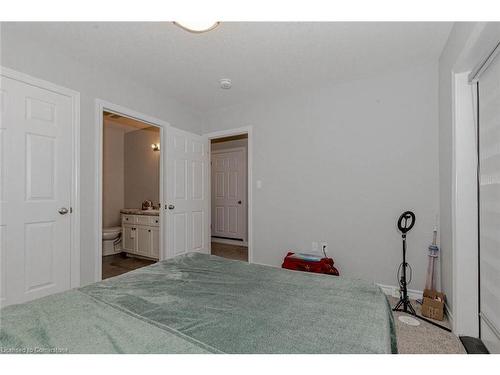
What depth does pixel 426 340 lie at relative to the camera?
5.90 ft

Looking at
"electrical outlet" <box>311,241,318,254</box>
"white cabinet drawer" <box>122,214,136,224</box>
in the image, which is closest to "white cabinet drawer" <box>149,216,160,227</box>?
"white cabinet drawer" <box>122,214,136,224</box>

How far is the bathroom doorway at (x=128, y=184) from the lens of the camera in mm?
4172

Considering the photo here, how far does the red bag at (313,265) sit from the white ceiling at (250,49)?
212cm

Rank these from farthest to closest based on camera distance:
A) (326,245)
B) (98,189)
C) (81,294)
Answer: (326,245)
(98,189)
(81,294)

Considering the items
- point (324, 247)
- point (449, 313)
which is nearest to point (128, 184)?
point (324, 247)

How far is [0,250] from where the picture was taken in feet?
6.31

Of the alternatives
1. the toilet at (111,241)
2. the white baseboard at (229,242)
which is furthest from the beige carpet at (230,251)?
the toilet at (111,241)

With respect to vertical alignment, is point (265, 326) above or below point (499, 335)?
above

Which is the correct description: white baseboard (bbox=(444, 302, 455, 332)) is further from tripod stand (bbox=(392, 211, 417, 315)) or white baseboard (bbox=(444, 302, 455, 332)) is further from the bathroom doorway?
the bathroom doorway

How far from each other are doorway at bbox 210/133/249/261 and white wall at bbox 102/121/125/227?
1.95 meters
